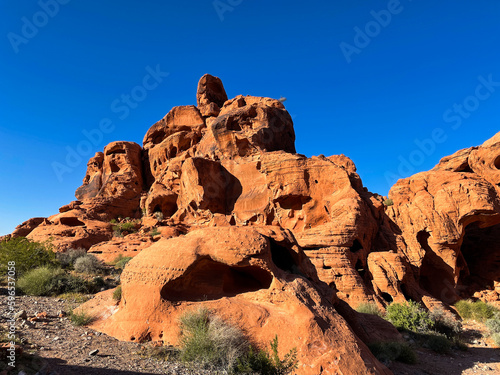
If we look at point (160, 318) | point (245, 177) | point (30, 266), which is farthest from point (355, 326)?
point (245, 177)

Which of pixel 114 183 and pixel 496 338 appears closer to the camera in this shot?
pixel 496 338

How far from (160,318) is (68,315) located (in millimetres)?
3013

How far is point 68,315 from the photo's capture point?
23.1 ft

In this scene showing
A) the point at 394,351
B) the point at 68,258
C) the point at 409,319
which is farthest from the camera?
the point at 68,258

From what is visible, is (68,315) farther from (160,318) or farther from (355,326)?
(355,326)

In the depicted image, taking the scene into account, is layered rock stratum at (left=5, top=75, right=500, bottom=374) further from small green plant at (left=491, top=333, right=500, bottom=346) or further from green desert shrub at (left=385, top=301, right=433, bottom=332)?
small green plant at (left=491, top=333, right=500, bottom=346)

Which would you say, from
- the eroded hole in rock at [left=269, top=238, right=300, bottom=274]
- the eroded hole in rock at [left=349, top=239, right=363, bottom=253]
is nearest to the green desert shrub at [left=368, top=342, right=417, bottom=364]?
the eroded hole in rock at [left=269, top=238, right=300, bottom=274]

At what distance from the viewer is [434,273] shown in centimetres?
1628

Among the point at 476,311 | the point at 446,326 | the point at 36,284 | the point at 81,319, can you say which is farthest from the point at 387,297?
the point at 36,284

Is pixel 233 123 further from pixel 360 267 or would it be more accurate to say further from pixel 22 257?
pixel 22 257

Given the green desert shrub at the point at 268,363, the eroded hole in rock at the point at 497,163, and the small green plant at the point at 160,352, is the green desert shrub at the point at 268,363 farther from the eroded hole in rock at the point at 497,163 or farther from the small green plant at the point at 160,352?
the eroded hole in rock at the point at 497,163

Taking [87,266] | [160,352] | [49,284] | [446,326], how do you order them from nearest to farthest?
[160,352]
[49,284]
[446,326]
[87,266]

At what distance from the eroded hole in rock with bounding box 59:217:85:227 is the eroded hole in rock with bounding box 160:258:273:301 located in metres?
20.5

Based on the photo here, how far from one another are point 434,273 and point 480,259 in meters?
5.68
